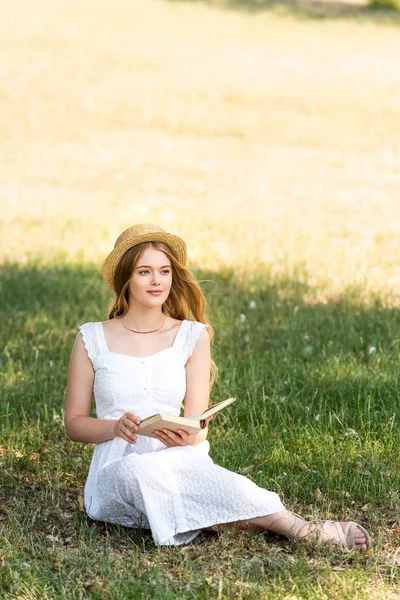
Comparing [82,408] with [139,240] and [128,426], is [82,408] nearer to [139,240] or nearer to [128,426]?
[128,426]

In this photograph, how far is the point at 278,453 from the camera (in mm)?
5059

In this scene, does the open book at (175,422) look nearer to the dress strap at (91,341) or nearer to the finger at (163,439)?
the finger at (163,439)

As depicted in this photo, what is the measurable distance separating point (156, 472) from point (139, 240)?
0.93 m

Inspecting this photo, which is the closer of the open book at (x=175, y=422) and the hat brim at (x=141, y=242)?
the open book at (x=175, y=422)

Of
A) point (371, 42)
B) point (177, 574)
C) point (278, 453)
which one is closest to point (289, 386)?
point (278, 453)

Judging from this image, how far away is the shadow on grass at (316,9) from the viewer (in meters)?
33.5

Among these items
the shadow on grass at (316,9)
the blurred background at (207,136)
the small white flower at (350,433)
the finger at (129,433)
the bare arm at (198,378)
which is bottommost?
the small white flower at (350,433)

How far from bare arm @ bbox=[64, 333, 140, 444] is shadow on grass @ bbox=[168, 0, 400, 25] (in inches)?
1160

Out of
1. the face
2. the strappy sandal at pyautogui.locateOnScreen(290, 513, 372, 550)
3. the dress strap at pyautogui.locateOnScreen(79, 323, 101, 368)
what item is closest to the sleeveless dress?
the dress strap at pyautogui.locateOnScreen(79, 323, 101, 368)

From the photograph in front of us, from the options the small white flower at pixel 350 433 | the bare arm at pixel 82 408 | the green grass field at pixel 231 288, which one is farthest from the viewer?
the small white flower at pixel 350 433

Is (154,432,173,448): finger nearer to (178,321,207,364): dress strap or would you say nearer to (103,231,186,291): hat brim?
(178,321,207,364): dress strap

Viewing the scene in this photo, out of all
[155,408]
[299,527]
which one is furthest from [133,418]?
[299,527]

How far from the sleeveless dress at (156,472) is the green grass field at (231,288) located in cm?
10

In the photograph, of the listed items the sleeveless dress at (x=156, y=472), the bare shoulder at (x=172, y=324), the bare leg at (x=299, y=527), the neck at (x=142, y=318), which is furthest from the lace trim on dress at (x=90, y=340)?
the bare leg at (x=299, y=527)
